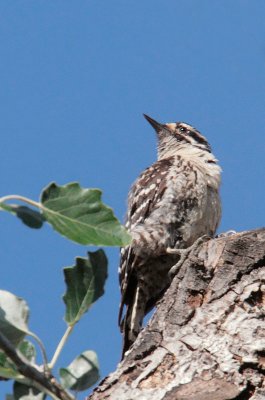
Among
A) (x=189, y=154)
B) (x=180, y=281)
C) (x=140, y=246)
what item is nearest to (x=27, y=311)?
(x=180, y=281)

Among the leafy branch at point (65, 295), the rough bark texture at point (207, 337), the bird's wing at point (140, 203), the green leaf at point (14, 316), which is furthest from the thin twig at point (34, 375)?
the bird's wing at point (140, 203)

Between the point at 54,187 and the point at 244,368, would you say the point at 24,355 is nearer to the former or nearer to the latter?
the point at 54,187

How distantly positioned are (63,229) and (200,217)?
503cm

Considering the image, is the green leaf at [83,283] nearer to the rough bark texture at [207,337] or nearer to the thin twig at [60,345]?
the thin twig at [60,345]

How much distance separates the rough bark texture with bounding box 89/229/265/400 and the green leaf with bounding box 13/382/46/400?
1.19 meters

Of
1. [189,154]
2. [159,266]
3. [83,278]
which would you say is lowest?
[83,278]

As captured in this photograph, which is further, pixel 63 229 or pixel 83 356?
pixel 83 356

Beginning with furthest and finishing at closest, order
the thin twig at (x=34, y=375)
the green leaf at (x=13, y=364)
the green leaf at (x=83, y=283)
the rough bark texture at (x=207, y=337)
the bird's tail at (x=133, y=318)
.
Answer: the bird's tail at (x=133, y=318) → the rough bark texture at (x=207, y=337) → the green leaf at (x=83, y=283) → the green leaf at (x=13, y=364) → the thin twig at (x=34, y=375)

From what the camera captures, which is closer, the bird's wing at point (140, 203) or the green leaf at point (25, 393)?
the green leaf at point (25, 393)

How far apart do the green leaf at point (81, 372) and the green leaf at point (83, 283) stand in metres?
0.12

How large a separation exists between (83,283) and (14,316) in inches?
9.1

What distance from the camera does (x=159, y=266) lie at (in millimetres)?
6902

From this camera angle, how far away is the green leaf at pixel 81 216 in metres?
1.90

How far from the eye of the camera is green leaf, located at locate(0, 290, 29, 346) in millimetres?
2063
